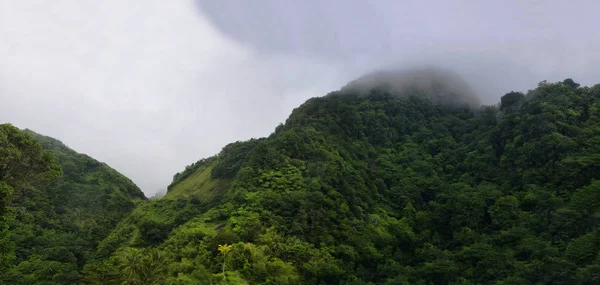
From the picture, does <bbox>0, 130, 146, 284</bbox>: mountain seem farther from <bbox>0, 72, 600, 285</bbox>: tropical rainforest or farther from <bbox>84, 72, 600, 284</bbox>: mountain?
<bbox>84, 72, 600, 284</bbox>: mountain

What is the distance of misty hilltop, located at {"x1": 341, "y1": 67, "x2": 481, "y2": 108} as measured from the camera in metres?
87.8

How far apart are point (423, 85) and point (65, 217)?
76594 millimetres

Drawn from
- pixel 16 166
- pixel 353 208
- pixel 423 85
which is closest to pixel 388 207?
pixel 353 208

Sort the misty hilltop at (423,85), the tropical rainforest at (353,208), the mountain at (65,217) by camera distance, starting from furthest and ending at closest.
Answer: the misty hilltop at (423,85) → the mountain at (65,217) → the tropical rainforest at (353,208)

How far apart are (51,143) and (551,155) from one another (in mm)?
95439

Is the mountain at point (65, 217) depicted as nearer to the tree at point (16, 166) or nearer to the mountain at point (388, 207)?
the mountain at point (388, 207)

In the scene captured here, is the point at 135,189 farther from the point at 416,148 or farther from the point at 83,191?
the point at 416,148

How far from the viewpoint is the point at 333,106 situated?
232 feet

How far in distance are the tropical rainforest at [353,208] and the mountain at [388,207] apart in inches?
7.2

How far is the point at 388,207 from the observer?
173 ft

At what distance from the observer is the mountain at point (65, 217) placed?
44.5 m

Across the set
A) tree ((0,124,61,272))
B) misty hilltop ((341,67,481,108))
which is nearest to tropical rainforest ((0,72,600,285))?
tree ((0,124,61,272))

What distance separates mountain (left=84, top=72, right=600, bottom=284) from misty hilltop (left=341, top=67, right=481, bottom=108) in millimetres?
14442

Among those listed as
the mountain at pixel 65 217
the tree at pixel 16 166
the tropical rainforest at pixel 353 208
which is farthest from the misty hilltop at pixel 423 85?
the tree at pixel 16 166
